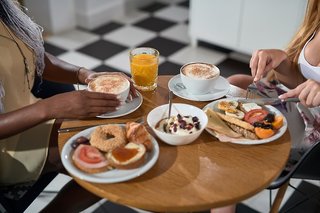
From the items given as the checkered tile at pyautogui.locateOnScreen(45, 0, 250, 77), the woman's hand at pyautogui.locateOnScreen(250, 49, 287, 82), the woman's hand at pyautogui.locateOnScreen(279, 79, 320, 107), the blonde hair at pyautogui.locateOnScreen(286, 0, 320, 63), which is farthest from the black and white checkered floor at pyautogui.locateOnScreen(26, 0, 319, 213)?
the woman's hand at pyautogui.locateOnScreen(279, 79, 320, 107)

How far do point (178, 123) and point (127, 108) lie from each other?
202 mm

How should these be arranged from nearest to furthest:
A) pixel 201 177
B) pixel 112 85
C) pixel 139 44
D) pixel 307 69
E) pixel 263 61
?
1. pixel 201 177
2. pixel 112 85
3. pixel 263 61
4. pixel 307 69
5. pixel 139 44

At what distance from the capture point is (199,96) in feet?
4.19

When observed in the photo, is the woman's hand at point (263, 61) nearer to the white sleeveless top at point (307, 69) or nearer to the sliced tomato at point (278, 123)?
the white sleeveless top at point (307, 69)

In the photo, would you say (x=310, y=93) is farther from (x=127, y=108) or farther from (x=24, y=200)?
(x=24, y=200)

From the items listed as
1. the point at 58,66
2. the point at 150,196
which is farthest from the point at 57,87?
the point at 150,196

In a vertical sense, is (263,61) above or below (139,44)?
above

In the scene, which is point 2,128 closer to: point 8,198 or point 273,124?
point 8,198

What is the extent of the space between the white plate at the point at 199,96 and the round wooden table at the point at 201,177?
0.18m

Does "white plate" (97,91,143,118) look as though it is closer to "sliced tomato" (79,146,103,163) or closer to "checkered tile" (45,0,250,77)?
"sliced tomato" (79,146,103,163)

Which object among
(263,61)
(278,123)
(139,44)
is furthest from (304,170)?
(139,44)

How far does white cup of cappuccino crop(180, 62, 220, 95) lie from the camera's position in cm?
125

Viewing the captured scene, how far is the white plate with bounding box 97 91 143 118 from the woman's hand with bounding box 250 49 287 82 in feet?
1.28

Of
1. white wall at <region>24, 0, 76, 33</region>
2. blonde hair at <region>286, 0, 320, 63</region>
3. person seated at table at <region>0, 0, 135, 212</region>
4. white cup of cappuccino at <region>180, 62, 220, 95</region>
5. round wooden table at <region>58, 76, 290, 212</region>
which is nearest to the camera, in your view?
round wooden table at <region>58, 76, 290, 212</region>
